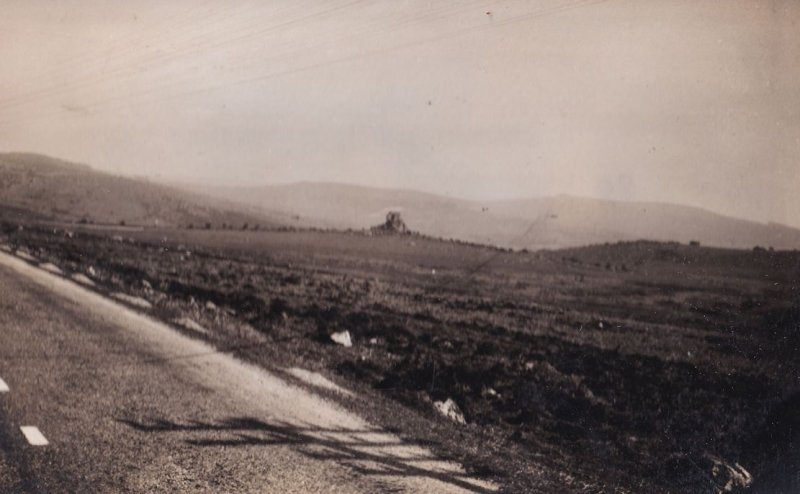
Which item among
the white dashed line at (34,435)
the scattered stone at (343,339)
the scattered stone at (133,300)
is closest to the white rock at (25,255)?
the scattered stone at (133,300)

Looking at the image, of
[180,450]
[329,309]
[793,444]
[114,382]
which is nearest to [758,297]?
[793,444]

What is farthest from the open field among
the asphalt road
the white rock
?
the asphalt road

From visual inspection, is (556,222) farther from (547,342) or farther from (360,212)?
(360,212)

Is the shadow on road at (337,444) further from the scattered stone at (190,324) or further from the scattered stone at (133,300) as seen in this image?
the scattered stone at (133,300)

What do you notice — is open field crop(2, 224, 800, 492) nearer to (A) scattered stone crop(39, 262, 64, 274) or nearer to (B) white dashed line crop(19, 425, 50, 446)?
(A) scattered stone crop(39, 262, 64, 274)

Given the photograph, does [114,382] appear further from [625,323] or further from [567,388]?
[625,323]

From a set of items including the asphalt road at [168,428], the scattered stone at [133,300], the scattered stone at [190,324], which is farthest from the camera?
the scattered stone at [133,300]
